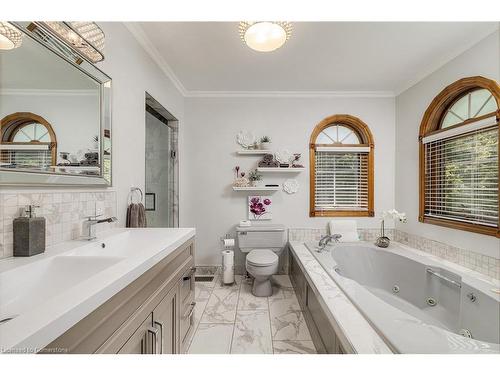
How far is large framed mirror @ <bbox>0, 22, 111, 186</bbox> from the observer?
92 cm

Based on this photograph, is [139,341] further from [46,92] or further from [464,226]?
[464,226]

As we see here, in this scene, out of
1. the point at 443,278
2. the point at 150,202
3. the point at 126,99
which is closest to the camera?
the point at 126,99

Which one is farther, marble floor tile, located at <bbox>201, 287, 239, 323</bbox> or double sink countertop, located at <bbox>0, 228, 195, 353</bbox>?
marble floor tile, located at <bbox>201, 287, 239, 323</bbox>

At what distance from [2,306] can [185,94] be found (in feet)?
9.49

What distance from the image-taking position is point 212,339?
1848 millimetres

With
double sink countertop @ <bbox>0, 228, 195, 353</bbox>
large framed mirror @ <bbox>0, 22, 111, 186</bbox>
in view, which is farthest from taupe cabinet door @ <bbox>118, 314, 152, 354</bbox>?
large framed mirror @ <bbox>0, 22, 111, 186</bbox>

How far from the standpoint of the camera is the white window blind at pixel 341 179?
321cm

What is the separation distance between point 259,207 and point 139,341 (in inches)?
91.2

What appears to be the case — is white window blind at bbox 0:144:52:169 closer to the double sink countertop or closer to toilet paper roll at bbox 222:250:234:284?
the double sink countertop

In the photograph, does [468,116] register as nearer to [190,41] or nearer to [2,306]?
[190,41]

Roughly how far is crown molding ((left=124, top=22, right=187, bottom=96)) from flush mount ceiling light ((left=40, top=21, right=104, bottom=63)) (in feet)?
1.77

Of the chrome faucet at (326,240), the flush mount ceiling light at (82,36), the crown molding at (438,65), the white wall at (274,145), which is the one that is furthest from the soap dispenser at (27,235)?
the crown molding at (438,65)

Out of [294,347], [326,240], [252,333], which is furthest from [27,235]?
[326,240]

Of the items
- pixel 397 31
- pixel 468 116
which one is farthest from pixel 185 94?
pixel 468 116
